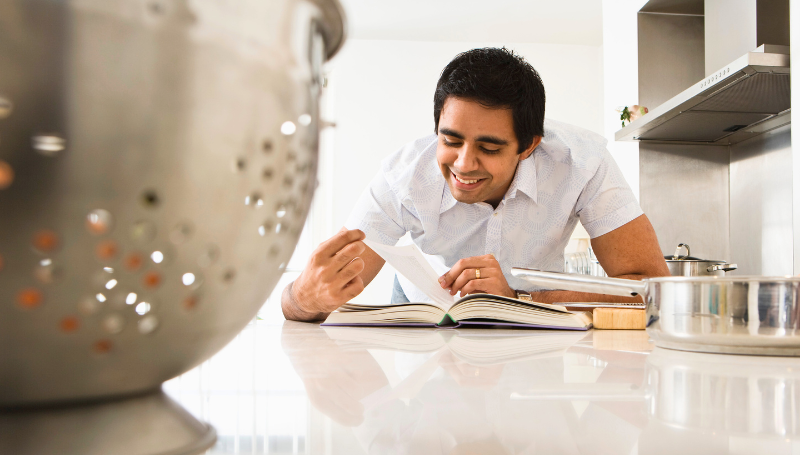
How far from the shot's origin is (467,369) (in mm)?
454

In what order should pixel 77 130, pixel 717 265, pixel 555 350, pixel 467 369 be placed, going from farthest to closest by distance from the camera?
pixel 717 265
pixel 555 350
pixel 467 369
pixel 77 130

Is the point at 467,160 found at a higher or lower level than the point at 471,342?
higher

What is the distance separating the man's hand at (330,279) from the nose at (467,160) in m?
0.42

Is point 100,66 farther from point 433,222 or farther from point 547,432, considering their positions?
point 433,222

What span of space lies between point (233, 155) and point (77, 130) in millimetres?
49

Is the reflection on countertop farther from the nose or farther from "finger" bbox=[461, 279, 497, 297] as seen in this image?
the nose

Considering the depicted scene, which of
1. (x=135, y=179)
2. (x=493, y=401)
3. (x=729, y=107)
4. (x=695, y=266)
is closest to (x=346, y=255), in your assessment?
(x=493, y=401)

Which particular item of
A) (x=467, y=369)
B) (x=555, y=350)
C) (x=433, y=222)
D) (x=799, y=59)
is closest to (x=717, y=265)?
(x=799, y=59)

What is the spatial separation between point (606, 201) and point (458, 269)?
51 centimetres

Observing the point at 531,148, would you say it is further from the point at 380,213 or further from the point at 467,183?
the point at 380,213

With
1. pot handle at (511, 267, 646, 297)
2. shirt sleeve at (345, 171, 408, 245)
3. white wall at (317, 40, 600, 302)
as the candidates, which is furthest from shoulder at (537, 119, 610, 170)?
white wall at (317, 40, 600, 302)

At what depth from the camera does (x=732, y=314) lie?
1.71 feet

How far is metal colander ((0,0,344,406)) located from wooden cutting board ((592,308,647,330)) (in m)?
0.77

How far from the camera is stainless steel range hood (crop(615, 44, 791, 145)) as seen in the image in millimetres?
1598
